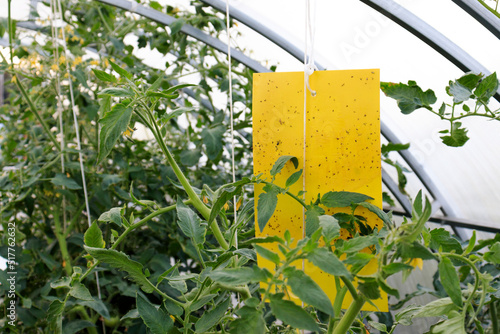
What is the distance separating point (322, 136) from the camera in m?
0.63

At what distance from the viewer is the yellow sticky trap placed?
615 mm

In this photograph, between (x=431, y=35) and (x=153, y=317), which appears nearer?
(x=153, y=317)

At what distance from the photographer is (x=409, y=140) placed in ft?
5.26

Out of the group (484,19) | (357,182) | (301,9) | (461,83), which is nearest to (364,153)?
(357,182)

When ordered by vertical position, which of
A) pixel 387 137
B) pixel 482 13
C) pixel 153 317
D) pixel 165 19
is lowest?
pixel 153 317

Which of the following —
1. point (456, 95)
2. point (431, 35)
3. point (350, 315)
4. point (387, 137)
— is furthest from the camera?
point (387, 137)

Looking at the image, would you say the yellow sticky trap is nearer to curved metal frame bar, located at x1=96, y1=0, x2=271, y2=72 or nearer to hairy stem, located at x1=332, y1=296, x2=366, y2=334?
hairy stem, located at x1=332, y1=296, x2=366, y2=334

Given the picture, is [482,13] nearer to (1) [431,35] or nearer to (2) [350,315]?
(1) [431,35]

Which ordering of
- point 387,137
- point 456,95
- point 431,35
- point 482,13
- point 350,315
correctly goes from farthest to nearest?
1. point 387,137
2. point 431,35
3. point 482,13
4. point 456,95
5. point 350,315

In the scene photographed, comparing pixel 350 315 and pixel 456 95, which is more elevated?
pixel 456 95

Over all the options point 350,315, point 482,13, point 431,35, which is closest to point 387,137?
point 431,35

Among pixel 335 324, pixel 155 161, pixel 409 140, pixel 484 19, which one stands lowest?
pixel 335 324

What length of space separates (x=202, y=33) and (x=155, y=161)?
1.72 ft

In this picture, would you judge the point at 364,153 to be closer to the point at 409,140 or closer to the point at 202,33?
the point at 409,140
